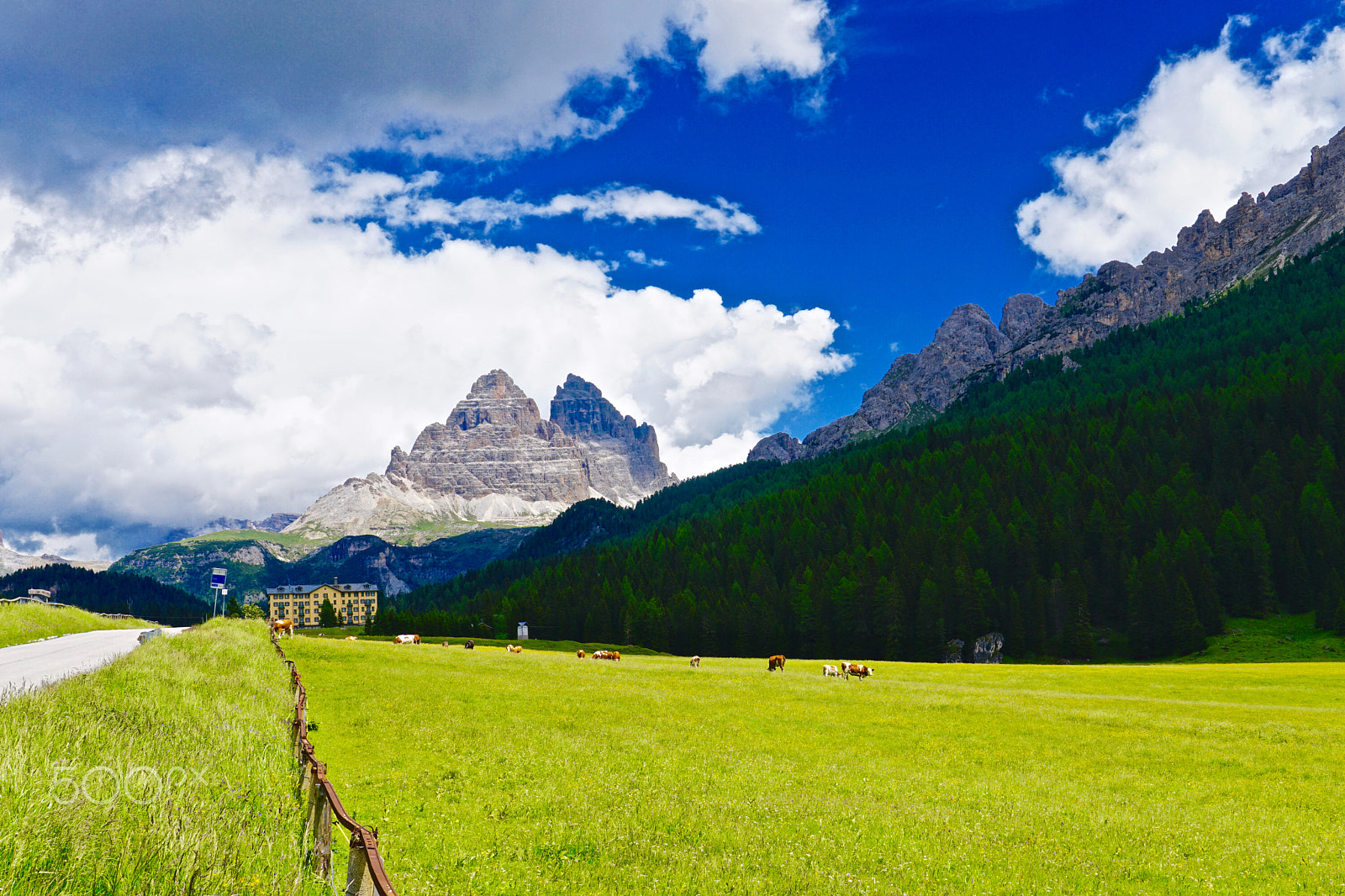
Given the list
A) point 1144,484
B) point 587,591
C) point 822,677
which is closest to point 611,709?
point 822,677

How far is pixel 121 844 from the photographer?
8383 millimetres

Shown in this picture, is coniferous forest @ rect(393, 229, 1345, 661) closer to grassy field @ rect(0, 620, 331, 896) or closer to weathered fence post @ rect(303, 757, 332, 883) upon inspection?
grassy field @ rect(0, 620, 331, 896)

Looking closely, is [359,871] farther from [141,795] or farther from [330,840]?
[141,795]

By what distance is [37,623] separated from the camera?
163ft

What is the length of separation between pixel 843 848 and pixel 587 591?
6111 inches

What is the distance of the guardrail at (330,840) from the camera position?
746 centimetres

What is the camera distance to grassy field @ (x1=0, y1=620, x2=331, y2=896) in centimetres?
795

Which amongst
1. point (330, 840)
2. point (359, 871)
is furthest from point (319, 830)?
point (359, 871)

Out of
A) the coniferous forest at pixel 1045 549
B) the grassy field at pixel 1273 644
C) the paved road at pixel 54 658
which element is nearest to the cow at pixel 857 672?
the paved road at pixel 54 658

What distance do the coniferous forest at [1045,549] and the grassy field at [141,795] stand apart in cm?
11745

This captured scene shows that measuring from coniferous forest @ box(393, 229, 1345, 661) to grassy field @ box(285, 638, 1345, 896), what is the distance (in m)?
77.4

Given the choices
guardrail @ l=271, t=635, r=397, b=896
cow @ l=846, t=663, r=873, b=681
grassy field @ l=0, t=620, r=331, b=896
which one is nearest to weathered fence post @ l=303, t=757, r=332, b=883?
guardrail @ l=271, t=635, r=397, b=896

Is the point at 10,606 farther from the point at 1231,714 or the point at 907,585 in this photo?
the point at 907,585

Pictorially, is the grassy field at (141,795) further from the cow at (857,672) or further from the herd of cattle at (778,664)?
the cow at (857,672)
